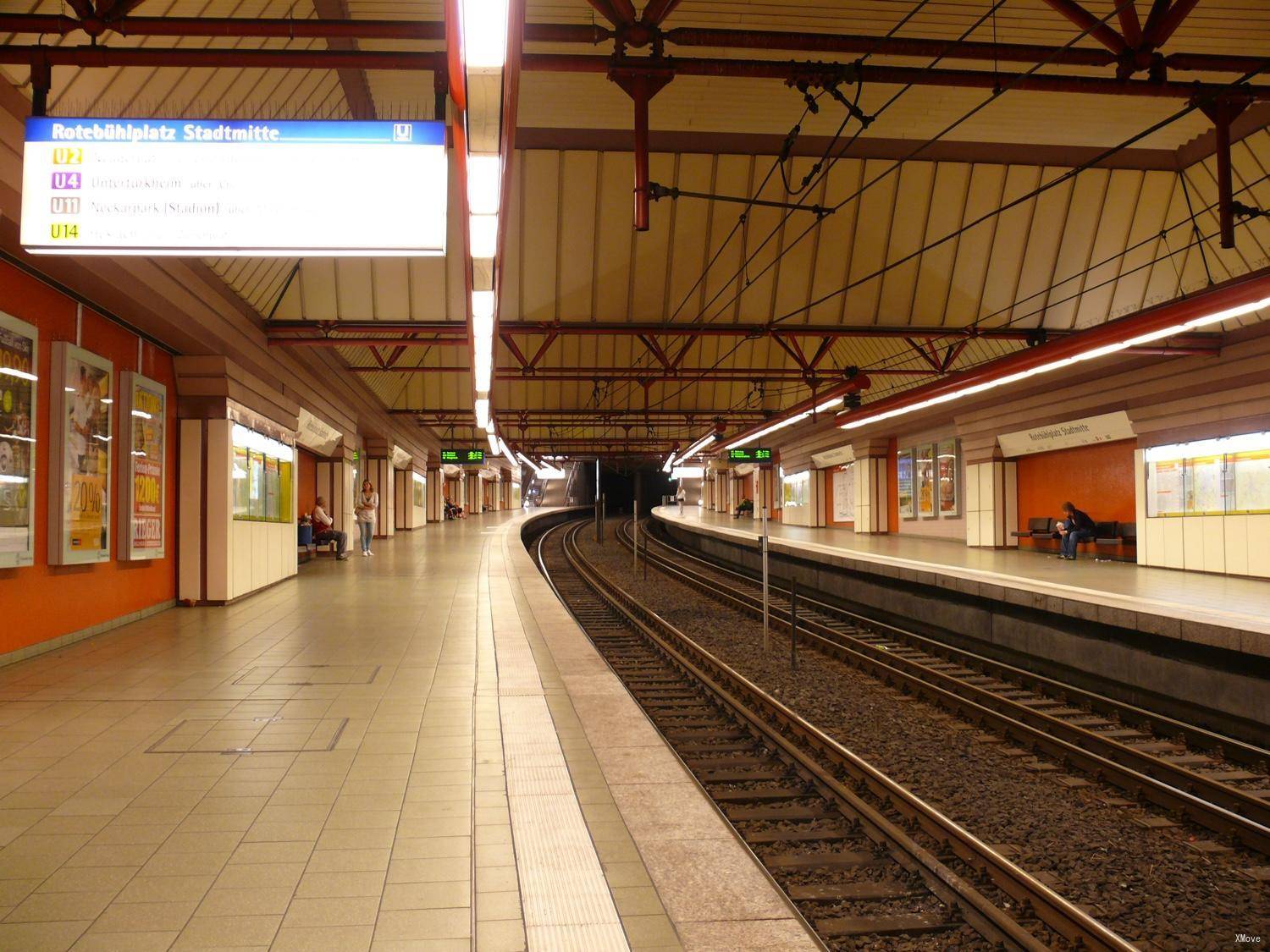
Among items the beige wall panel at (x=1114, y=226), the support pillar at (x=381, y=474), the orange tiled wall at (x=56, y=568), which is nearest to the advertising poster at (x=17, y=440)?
the orange tiled wall at (x=56, y=568)

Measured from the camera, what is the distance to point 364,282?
13312 millimetres

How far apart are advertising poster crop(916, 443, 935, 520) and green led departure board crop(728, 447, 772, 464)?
791 centimetres

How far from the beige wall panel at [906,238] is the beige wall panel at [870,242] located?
0.32ft

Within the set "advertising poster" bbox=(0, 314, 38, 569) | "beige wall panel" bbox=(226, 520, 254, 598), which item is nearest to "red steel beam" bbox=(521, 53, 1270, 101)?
"advertising poster" bbox=(0, 314, 38, 569)

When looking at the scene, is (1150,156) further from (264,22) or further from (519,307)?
(264,22)

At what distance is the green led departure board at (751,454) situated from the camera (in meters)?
31.1

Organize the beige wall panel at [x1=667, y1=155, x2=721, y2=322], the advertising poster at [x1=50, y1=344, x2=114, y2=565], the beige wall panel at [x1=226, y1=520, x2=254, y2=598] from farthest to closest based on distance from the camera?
the beige wall panel at [x1=667, y1=155, x2=721, y2=322] < the beige wall panel at [x1=226, y1=520, x2=254, y2=598] < the advertising poster at [x1=50, y1=344, x2=114, y2=565]

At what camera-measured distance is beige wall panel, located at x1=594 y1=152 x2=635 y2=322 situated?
13.2 meters

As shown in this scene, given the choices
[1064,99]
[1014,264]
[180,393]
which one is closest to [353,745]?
[180,393]

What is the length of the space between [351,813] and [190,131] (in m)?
3.97

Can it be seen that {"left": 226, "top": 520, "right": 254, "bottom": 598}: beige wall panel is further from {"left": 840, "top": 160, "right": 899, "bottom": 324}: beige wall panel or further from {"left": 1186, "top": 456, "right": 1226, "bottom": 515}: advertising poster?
{"left": 1186, "top": 456, "right": 1226, "bottom": 515}: advertising poster

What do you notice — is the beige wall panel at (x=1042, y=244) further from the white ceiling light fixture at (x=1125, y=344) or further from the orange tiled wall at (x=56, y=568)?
the orange tiled wall at (x=56, y=568)

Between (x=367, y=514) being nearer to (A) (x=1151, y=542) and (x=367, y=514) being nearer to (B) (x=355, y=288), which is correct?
(B) (x=355, y=288)

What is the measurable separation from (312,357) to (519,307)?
12.5ft
